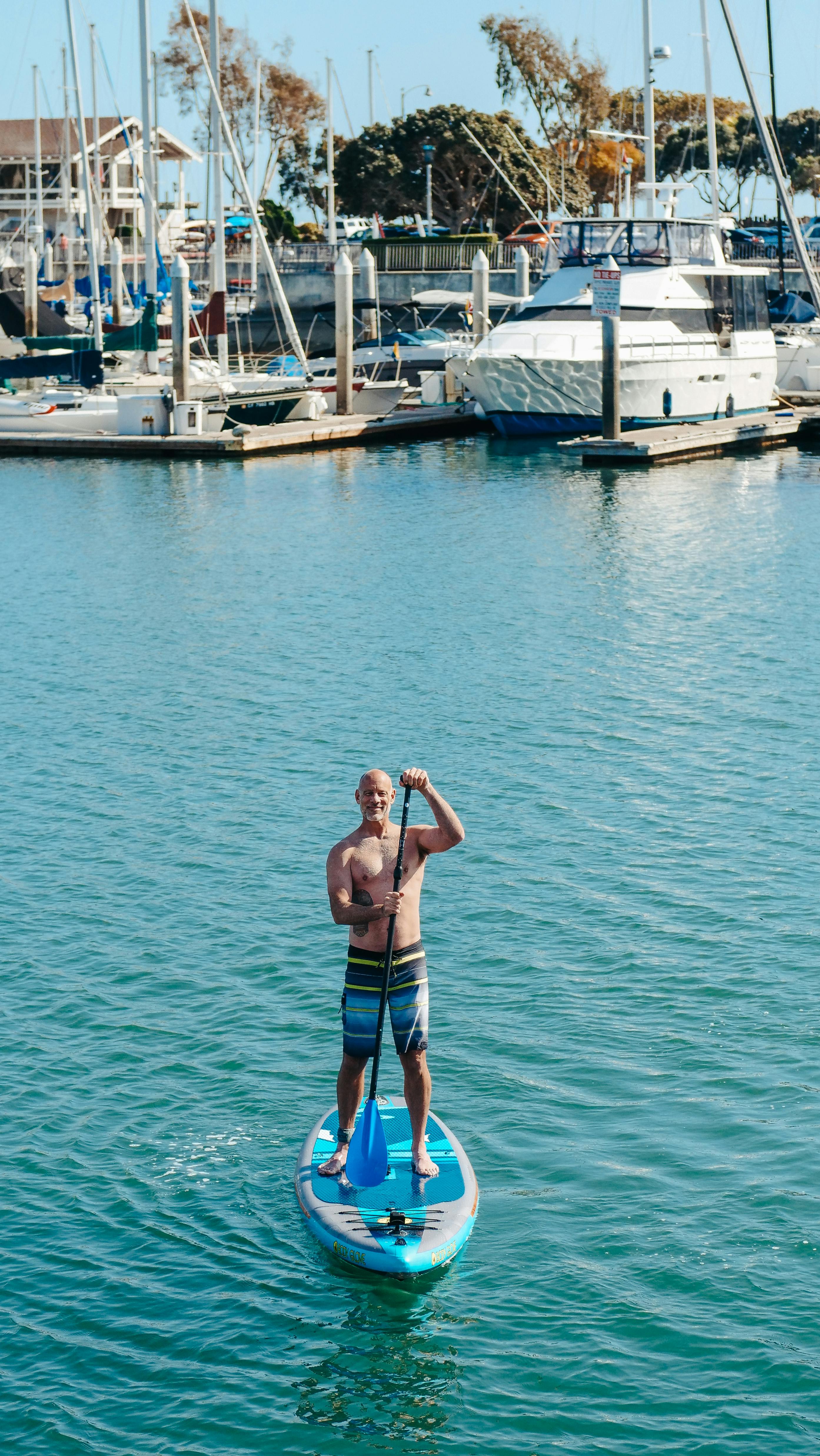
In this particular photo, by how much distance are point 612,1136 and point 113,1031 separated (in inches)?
131

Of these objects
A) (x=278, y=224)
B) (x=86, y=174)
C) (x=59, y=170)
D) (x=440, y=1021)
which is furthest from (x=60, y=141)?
(x=440, y=1021)

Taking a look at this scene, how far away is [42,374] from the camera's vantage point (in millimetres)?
46906

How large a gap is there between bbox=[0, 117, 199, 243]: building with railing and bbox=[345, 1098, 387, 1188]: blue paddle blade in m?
81.9

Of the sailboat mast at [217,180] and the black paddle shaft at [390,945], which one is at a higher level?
the sailboat mast at [217,180]

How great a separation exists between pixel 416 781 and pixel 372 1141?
74.5 inches

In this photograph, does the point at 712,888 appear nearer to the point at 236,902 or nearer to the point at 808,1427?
the point at 236,902

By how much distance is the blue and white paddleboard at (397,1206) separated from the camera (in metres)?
7.88

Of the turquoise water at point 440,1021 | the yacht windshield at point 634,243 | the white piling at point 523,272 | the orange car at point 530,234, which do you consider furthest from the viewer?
the orange car at point 530,234

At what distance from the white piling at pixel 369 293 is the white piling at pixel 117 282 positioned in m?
8.27

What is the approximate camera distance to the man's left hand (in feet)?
23.9

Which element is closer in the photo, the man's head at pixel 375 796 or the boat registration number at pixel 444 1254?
the man's head at pixel 375 796

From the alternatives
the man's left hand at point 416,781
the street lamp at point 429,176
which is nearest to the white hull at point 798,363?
the street lamp at point 429,176

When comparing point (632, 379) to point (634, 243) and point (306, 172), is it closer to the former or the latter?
point (634, 243)

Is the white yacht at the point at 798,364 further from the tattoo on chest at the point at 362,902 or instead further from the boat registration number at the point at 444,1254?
the boat registration number at the point at 444,1254
